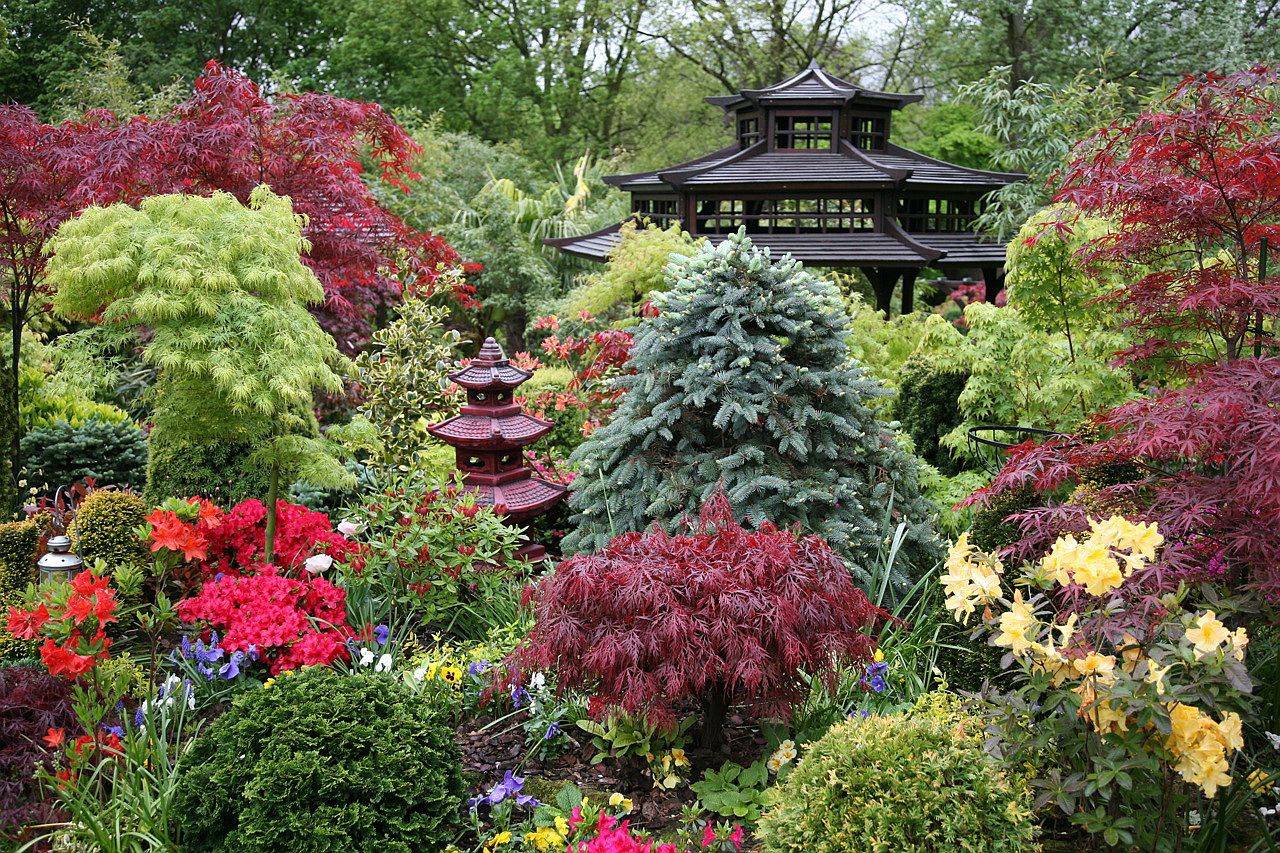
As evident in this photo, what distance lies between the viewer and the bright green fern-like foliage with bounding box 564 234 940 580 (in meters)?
4.68

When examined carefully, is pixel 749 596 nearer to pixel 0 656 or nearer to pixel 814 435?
pixel 814 435

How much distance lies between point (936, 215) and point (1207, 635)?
9.91 meters

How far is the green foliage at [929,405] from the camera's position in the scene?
292 inches

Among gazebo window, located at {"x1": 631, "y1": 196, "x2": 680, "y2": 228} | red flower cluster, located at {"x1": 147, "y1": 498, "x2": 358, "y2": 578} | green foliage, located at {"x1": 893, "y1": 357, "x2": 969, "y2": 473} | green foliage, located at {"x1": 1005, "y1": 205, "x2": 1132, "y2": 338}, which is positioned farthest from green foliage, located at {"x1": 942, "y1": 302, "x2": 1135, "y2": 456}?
gazebo window, located at {"x1": 631, "y1": 196, "x2": 680, "y2": 228}

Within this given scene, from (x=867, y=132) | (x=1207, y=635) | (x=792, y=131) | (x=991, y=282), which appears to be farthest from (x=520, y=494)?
(x=991, y=282)

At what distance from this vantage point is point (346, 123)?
7.12 meters

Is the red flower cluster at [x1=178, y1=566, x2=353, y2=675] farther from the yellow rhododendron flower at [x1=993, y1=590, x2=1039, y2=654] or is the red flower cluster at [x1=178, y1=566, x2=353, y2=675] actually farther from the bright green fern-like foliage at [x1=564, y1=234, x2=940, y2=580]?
the yellow rhododendron flower at [x1=993, y1=590, x2=1039, y2=654]

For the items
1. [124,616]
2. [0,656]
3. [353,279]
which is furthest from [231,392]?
[353,279]

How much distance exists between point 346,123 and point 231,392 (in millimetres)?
3353

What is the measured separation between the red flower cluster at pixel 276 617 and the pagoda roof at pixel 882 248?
20.3 feet

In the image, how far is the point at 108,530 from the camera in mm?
4742

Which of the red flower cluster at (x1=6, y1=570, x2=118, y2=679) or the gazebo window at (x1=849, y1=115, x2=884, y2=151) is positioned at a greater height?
the gazebo window at (x1=849, y1=115, x2=884, y2=151)

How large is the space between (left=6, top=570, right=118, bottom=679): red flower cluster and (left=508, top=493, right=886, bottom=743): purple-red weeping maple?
4.94ft

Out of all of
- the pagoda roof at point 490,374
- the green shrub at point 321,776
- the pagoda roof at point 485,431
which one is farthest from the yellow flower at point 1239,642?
the pagoda roof at point 490,374
